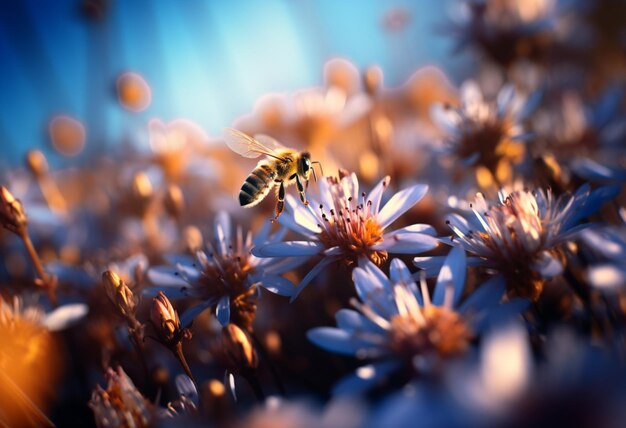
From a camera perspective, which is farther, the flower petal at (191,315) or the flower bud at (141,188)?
the flower bud at (141,188)

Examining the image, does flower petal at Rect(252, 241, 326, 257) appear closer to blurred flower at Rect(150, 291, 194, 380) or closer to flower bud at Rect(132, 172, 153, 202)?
blurred flower at Rect(150, 291, 194, 380)

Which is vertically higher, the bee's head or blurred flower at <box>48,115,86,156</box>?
blurred flower at <box>48,115,86,156</box>

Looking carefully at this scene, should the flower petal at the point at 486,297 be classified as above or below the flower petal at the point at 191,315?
below

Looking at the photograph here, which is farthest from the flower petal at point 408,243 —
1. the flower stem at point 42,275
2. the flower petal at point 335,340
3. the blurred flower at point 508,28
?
the blurred flower at point 508,28

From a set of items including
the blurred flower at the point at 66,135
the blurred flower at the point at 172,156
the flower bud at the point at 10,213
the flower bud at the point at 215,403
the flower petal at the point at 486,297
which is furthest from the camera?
the blurred flower at the point at 66,135

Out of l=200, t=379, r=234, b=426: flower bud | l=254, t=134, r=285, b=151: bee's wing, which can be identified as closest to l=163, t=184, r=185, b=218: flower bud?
l=254, t=134, r=285, b=151: bee's wing

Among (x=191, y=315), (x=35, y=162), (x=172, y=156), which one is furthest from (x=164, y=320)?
(x=172, y=156)

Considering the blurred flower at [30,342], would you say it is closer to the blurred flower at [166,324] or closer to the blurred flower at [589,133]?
the blurred flower at [166,324]

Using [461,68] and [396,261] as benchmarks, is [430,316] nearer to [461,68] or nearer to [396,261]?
[396,261]

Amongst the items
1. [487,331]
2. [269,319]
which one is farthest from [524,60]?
[487,331]
